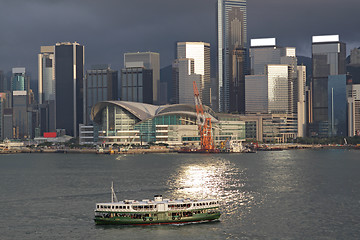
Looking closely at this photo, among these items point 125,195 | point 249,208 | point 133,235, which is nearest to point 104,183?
point 125,195

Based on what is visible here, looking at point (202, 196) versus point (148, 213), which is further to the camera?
point (202, 196)

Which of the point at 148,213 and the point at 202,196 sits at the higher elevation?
the point at 148,213

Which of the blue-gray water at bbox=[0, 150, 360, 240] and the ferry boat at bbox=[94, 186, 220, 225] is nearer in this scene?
the blue-gray water at bbox=[0, 150, 360, 240]

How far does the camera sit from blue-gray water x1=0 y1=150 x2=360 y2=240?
238 ft

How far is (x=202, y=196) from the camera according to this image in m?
101

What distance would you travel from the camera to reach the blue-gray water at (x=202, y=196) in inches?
2859

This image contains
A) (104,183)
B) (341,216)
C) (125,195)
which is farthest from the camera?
(104,183)

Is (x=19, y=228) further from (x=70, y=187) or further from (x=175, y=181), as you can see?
(x=175, y=181)

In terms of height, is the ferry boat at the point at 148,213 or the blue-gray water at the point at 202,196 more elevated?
the ferry boat at the point at 148,213

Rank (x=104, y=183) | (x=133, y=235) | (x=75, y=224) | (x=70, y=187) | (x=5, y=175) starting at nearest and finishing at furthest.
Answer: (x=133, y=235) → (x=75, y=224) → (x=70, y=187) → (x=104, y=183) → (x=5, y=175)

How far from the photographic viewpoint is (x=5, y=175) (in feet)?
491

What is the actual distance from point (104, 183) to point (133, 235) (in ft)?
176

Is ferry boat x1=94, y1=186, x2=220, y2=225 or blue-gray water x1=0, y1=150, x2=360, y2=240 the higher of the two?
ferry boat x1=94, y1=186, x2=220, y2=225

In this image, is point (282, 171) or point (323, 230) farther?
point (282, 171)
